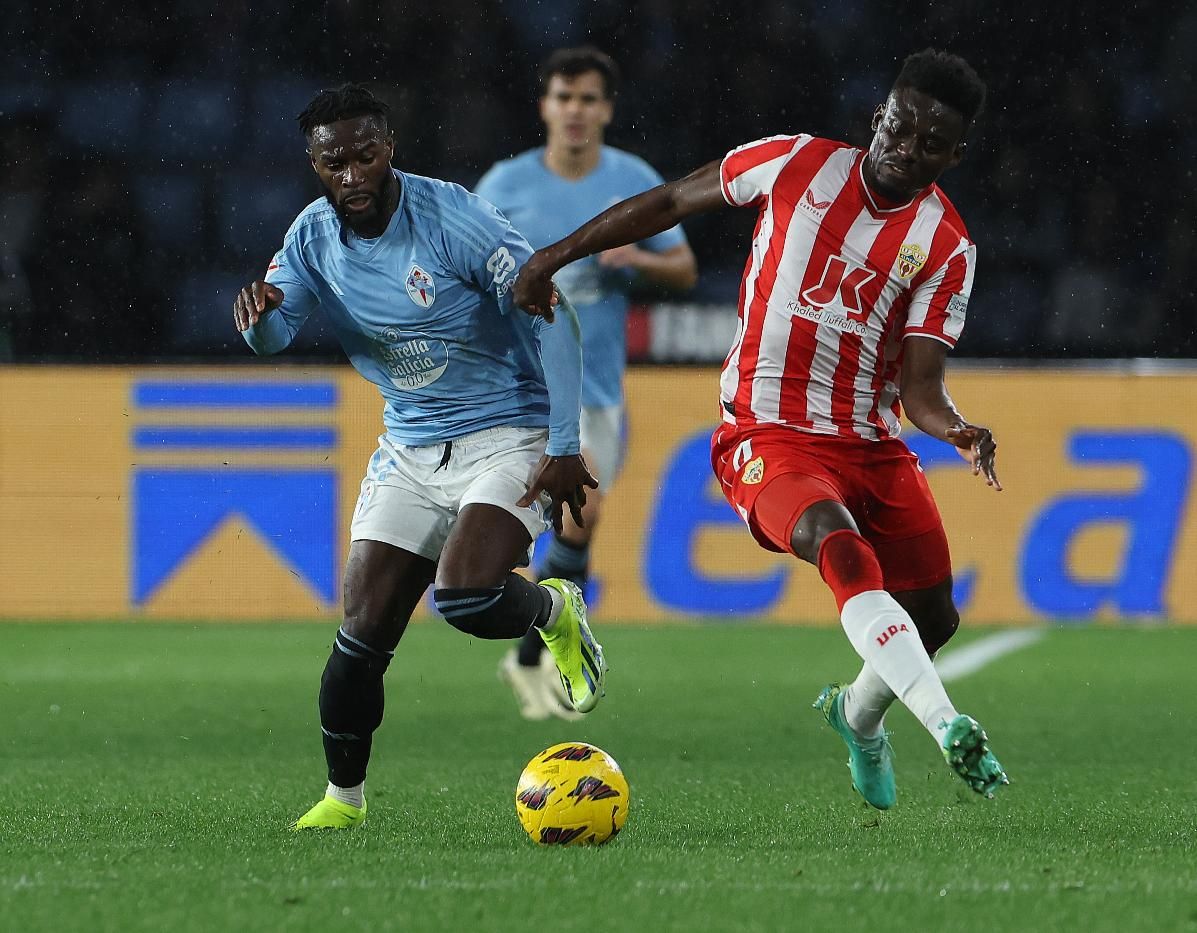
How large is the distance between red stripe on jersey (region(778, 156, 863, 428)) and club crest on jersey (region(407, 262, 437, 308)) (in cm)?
91

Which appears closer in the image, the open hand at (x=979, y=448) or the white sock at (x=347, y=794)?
the open hand at (x=979, y=448)

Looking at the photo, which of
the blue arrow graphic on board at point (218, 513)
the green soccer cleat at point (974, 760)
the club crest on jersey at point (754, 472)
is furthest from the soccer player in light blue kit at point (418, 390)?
the blue arrow graphic on board at point (218, 513)

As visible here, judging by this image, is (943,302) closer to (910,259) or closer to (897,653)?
(910,259)

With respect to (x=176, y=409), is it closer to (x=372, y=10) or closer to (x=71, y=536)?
(x=71, y=536)

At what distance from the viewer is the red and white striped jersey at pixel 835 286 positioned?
15.6 ft

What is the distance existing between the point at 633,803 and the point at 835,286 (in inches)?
55.5

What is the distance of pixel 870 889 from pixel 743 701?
3.75 m

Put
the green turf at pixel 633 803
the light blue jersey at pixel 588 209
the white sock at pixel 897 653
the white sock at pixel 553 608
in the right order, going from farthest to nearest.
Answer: the light blue jersey at pixel 588 209, the white sock at pixel 553 608, the white sock at pixel 897 653, the green turf at pixel 633 803

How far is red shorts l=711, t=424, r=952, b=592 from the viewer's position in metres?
4.63

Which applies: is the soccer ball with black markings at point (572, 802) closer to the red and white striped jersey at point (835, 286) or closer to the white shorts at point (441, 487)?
the white shorts at point (441, 487)

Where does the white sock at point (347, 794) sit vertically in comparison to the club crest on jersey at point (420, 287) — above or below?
below

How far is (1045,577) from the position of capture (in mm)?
10102

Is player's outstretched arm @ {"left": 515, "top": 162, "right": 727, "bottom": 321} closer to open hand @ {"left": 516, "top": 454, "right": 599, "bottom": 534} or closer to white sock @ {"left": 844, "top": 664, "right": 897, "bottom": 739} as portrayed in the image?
open hand @ {"left": 516, "top": 454, "right": 599, "bottom": 534}

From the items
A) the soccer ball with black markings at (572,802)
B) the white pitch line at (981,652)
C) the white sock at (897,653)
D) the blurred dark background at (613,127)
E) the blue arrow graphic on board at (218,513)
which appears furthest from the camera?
the blurred dark background at (613,127)
